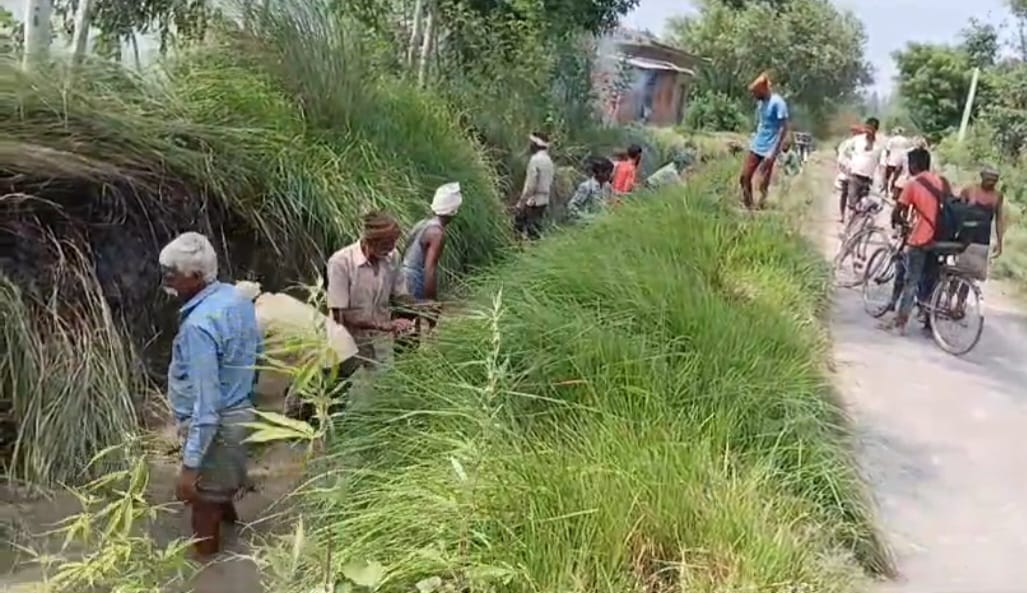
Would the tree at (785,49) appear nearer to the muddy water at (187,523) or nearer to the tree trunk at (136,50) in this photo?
the tree trunk at (136,50)

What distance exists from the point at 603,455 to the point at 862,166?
396 inches

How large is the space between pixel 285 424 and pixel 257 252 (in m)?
4.81

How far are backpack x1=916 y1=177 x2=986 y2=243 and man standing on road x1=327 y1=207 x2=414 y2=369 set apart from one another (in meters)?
4.72

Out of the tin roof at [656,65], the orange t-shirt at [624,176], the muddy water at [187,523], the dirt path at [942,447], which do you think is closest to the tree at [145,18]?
the muddy water at [187,523]

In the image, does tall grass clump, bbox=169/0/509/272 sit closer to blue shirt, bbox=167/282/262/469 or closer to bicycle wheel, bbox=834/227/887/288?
blue shirt, bbox=167/282/262/469

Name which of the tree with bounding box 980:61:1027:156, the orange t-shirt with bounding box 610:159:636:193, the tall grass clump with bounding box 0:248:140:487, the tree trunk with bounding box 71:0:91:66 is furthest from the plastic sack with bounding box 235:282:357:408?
the tree with bounding box 980:61:1027:156

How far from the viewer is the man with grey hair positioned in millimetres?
4309

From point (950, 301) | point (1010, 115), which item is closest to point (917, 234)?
point (950, 301)

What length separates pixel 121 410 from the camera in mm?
5574

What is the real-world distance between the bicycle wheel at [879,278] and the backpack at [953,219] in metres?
1.32

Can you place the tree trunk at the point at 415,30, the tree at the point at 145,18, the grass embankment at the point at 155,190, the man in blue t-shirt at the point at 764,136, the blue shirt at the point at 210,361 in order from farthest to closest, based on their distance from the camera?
the tree trunk at the point at 415,30 → the man in blue t-shirt at the point at 764,136 → the tree at the point at 145,18 → the grass embankment at the point at 155,190 → the blue shirt at the point at 210,361

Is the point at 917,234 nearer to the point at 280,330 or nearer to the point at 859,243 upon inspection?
→ the point at 859,243

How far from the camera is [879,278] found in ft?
33.1

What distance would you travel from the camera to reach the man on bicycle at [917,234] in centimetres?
859
